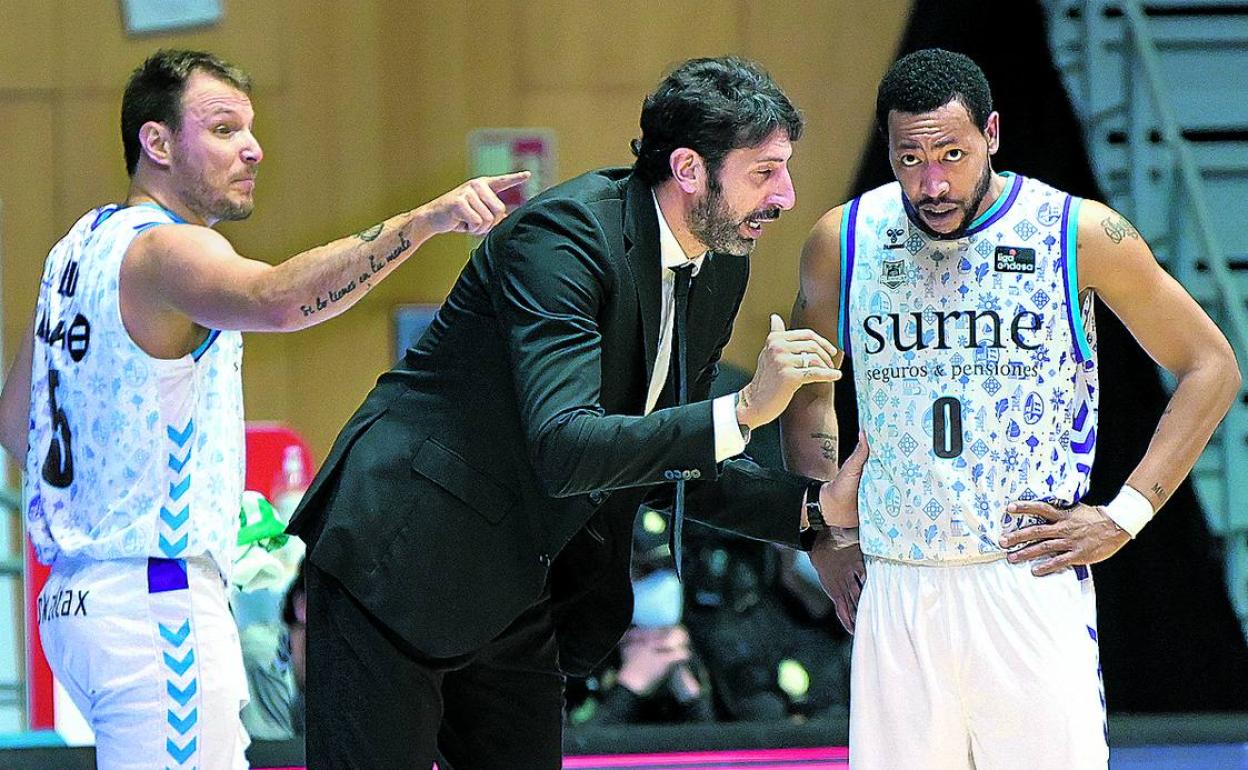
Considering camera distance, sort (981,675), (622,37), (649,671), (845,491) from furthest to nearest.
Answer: (622,37)
(649,671)
(845,491)
(981,675)

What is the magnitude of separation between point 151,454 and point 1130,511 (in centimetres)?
175

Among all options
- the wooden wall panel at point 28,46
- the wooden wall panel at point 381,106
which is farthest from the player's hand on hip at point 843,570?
the wooden wall panel at point 28,46

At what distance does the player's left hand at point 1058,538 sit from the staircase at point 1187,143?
10.3ft

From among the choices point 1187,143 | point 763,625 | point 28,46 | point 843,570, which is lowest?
point 763,625

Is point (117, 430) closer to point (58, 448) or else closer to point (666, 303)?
point (58, 448)

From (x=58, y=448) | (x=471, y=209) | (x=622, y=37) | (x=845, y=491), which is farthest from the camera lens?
(x=622, y=37)

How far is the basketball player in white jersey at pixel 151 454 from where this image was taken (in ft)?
9.36

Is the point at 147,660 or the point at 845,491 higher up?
the point at 845,491

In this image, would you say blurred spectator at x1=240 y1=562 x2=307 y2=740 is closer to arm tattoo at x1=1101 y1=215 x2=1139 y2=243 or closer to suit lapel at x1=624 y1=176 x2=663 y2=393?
suit lapel at x1=624 y1=176 x2=663 y2=393

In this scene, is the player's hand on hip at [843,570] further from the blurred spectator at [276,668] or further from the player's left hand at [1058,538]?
the blurred spectator at [276,668]

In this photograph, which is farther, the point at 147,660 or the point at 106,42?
the point at 106,42

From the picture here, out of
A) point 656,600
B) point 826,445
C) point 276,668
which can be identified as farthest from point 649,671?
point 826,445

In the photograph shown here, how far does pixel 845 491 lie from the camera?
2920 mm

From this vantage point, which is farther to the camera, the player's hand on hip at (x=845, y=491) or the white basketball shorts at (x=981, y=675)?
the player's hand on hip at (x=845, y=491)
